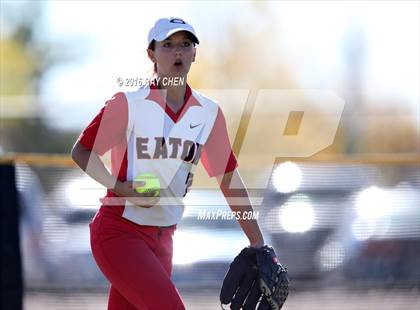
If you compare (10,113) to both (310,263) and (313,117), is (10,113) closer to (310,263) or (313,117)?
(313,117)

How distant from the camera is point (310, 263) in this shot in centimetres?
793

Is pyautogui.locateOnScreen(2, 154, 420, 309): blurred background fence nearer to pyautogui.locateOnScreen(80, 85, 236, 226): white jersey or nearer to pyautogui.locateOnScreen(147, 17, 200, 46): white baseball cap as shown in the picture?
pyautogui.locateOnScreen(80, 85, 236, 226): white jersey

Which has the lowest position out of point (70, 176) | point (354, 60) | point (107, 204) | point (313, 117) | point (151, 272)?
point (151, 272)

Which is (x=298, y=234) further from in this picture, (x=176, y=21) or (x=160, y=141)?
(x=176, y=21)

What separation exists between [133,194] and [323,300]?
3651mm

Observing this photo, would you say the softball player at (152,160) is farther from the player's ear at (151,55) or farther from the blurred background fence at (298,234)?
the blurred background fence at (298,234)

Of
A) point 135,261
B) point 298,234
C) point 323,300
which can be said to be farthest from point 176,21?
point 323,300

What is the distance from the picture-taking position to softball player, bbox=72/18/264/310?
473 cm

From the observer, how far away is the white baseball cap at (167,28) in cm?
490

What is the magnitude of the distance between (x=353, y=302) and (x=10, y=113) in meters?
20.8

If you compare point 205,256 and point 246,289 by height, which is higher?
point 205,256

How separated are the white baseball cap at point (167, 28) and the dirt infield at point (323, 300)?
3.24 meters

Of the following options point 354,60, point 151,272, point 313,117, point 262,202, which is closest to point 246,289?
point 151,272

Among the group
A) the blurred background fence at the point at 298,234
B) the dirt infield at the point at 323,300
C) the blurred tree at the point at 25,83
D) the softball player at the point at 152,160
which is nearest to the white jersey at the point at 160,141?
→ the softball player at the point at 152,160
